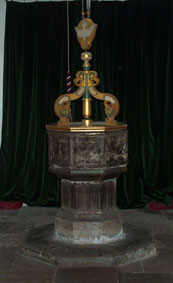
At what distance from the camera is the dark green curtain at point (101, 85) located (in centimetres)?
461

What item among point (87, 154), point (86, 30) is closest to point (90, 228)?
point (87, 154)

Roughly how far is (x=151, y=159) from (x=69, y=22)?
185cm

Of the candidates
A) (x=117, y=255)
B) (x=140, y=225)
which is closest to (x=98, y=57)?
(x=140, y=225)

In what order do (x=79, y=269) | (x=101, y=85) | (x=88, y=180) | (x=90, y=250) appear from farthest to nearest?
(x=101, y=85) < (x=88, y=180) < (x=90, y=250) < (x=79, y=269)

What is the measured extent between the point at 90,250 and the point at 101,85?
83.4 inches

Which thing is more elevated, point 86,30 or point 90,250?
point 86,30

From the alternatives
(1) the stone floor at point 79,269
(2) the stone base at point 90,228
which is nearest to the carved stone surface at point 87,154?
(2) the stone base at point 90,228

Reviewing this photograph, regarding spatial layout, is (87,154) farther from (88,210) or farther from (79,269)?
(79,269)

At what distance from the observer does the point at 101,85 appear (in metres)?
4.68

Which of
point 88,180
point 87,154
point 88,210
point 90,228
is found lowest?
point 90,228

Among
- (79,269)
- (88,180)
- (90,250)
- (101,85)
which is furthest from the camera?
(101,85)

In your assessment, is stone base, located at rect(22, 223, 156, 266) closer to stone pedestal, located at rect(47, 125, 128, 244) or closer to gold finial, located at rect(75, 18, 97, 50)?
stone pedestal, located at rect(47, 125, 128, 244)

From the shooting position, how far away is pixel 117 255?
311cm

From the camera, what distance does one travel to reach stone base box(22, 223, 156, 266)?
309 centimetres
